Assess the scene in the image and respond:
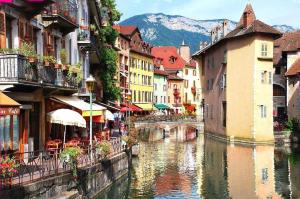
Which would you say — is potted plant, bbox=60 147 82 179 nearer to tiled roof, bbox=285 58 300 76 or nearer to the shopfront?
the shopfront

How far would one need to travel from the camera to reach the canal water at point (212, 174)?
2936cm

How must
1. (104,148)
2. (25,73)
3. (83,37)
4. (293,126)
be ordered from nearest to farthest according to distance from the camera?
1. (25,73)
2. (104,148)
3. (83,37)
4. (293,126)

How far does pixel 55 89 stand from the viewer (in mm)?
27031

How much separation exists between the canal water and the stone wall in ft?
2.07

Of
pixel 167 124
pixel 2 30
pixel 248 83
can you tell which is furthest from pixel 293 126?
pixel 2 30

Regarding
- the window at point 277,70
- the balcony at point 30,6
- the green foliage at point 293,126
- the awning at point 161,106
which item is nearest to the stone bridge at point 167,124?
the window at point 277,70

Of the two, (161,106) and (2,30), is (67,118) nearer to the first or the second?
(2,30)

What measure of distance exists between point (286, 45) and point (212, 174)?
4316cm

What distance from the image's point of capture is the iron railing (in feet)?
58.6

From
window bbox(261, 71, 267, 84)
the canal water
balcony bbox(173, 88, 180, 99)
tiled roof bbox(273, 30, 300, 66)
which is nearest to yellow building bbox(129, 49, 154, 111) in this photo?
balcony bbox(173, 88, 180, 99)

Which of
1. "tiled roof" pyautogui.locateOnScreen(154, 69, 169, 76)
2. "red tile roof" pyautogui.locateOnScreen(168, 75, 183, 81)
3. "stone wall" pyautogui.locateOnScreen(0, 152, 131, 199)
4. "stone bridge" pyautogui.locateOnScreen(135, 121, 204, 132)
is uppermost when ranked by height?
"tiled roof" pyautogui.locateOnScreen(154, 69, 169, 76)

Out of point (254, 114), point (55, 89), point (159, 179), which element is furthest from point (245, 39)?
point (55, 89)

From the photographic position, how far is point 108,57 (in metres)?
52.2

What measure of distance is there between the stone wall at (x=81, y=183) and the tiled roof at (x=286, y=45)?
138ft
